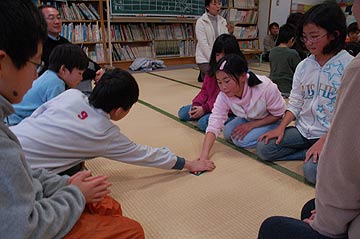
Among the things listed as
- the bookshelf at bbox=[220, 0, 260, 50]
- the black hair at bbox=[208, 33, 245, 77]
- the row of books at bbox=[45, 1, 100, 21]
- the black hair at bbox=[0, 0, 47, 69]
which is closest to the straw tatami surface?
the black hair at bbox=[208, 33, 245, 77]

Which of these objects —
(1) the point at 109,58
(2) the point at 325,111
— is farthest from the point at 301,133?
(1) the point at 109,58

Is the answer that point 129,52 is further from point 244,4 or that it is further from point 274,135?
point 274,135

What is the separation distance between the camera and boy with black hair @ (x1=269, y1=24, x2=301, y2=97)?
299 cm

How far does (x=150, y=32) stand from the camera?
503 cm

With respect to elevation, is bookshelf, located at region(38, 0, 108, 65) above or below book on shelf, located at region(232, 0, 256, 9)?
below

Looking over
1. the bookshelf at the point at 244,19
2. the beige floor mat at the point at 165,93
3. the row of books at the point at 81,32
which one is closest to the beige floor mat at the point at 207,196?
the beige floor mat at the point at 165,93

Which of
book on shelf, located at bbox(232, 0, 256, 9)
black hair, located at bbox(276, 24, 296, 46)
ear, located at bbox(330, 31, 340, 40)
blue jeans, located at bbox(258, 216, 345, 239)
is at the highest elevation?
book on shelf, located at bbox(232, 0, 256, 9)

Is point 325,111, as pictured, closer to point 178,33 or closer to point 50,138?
point 50,138

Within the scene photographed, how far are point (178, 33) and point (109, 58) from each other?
142cm

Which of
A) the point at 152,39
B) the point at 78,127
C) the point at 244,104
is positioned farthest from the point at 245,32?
the point at 78,127

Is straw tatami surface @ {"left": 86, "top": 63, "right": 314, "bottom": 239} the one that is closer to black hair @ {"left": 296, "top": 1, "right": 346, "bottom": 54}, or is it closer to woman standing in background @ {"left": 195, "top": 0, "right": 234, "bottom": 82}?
black hair @ {"left": 296, "top": 1, "right": 346, "bottom": 54}

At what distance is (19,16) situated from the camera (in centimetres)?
54

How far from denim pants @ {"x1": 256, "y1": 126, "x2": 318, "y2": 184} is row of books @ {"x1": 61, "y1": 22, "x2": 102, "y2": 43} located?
3511 millimetres

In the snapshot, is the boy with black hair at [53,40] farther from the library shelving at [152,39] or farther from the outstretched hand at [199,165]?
the library shelving at [152,39]
